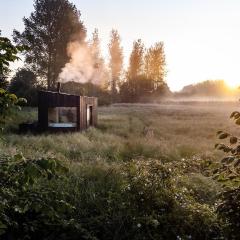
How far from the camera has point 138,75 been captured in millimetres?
71688

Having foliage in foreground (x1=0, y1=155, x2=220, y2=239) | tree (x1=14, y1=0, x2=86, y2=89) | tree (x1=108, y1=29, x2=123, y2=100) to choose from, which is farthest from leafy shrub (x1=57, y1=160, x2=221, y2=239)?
tree (x1=108, y1=29, x2=123, y2=100)

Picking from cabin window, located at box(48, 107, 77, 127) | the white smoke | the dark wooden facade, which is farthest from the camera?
the white smoke

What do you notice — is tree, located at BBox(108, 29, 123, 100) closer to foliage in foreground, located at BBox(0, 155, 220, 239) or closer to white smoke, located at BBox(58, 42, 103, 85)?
white smoke, located at BBox(58, 42, 103, 85)

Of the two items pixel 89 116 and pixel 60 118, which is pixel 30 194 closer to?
pixel 60 118

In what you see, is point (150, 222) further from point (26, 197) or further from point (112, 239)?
point (26, 197)

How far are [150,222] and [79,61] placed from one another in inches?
1374

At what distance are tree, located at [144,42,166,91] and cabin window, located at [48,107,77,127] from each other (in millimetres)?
49195

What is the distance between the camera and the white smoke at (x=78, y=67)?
35562 millimetres

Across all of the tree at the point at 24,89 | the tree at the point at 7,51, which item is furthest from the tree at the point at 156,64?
the tree at the point at 7,51

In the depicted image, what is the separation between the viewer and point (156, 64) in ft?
238

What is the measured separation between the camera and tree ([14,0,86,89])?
4400cm

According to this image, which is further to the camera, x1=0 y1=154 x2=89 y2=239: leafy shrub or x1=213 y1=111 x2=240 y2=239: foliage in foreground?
x1=213 y1=111 x2=240 y2=239: foliage in foreground

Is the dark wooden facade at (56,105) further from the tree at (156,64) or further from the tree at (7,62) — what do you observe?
the tree at (156,64)

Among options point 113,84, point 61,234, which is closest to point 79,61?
point 113,84
